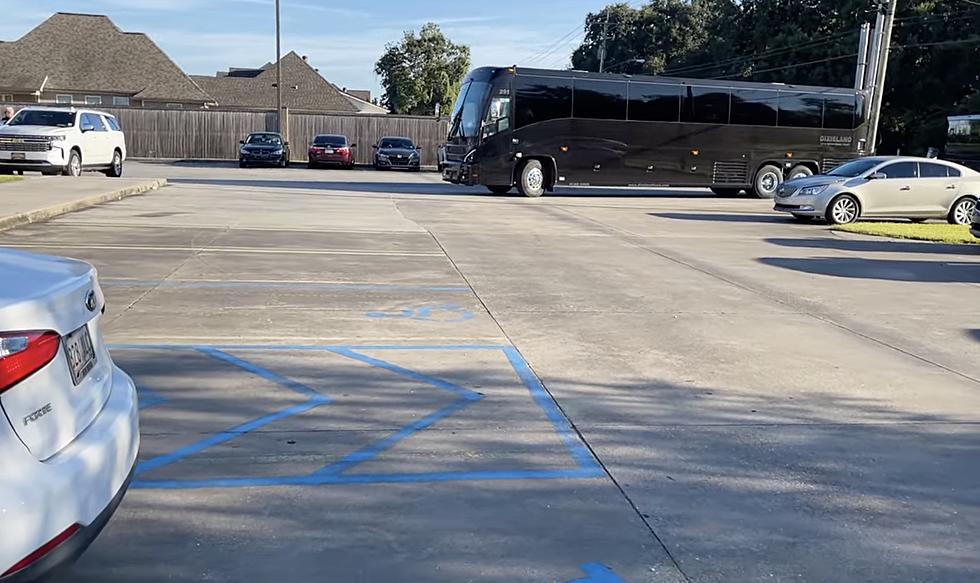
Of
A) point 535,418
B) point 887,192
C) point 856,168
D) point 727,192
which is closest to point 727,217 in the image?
point 856,168

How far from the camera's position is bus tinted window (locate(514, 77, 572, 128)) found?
2436 cm

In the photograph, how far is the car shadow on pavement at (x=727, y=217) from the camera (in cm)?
1994

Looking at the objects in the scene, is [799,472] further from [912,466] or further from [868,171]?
[868,171]

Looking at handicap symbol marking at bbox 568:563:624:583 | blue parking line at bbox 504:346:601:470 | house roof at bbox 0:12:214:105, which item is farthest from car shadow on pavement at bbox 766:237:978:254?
house roof at bbox 0:12:214:105

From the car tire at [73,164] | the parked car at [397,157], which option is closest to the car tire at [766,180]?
the parked car at [397,157]

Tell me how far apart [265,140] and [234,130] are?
663 centimetres

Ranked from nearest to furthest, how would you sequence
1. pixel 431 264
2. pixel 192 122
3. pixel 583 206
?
pixel 431 264, pixel 583 206, pixel 192 122

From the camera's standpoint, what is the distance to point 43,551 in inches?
105

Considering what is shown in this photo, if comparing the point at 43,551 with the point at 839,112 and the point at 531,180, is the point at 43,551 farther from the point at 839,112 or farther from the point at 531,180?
the point at 839,112

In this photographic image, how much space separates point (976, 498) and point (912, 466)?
0.44 meters

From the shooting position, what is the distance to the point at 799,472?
4.77m

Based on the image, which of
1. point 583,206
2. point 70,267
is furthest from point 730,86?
point 70,267

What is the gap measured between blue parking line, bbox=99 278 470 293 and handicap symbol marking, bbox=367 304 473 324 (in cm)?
99

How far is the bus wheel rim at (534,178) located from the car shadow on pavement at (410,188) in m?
0.89
